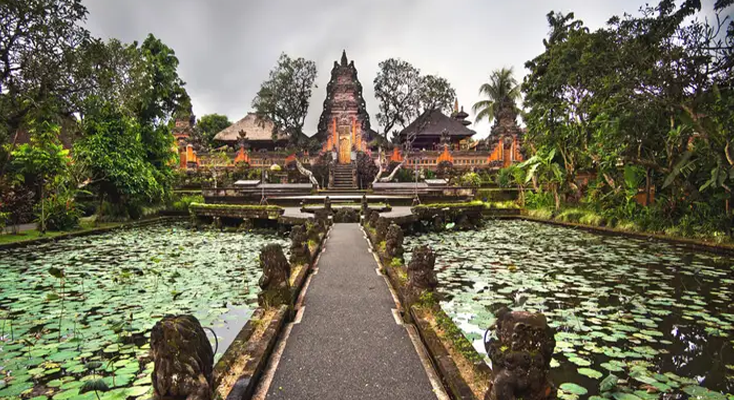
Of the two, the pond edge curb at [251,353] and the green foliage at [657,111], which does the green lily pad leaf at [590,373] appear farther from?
the green foliage at [657,111]

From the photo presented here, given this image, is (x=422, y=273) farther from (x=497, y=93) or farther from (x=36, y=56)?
(x=497, y=93)

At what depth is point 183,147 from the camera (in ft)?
99.1

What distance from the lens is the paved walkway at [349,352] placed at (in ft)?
8.95

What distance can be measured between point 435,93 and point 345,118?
732cm

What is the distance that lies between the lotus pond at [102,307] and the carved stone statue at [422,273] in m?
1.92

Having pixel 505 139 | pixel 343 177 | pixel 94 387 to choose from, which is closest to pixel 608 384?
pixel 94 387

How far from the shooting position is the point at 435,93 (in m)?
31.2

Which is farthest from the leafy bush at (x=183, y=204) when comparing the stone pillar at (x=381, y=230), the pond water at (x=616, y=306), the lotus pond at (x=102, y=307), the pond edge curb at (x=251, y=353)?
the pond edge curb at (x=251, y=353)

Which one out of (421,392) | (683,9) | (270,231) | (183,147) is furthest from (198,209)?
(183,147)

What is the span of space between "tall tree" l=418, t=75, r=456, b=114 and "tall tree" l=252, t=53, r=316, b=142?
8800 mm

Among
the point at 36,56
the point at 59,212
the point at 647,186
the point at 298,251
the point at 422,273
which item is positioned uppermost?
the point at 36,56

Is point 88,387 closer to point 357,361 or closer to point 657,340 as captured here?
point 357,361

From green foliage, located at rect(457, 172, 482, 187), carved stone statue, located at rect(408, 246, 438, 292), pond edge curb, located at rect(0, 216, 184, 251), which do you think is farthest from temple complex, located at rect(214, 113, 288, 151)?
carved stone statue, located at rect(408, 246, 438, 292)

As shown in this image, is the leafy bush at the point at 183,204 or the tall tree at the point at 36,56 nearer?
the tall tree at the point at 36,56
